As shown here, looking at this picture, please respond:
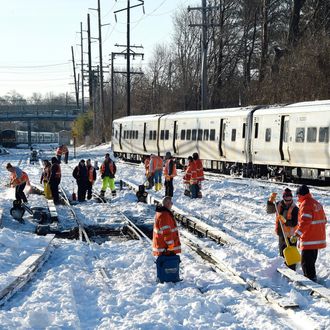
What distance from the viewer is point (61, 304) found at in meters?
9.13

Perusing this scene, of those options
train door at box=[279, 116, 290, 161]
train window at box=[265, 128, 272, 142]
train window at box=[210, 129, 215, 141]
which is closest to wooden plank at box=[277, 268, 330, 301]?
train door at box=[279, 116, 290, 161]

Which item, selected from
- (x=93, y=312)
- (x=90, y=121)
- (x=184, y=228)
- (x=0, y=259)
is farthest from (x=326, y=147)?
(x=90, y=121)

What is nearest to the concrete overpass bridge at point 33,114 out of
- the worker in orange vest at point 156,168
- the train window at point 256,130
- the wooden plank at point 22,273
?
the train window at point 256,130

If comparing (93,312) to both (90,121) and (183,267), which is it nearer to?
(183,267)

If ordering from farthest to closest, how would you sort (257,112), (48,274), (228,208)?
(257,112) → (228,208) → (48,274)

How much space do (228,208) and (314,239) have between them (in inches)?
376

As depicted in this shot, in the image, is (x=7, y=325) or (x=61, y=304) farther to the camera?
(x=61, y=304)

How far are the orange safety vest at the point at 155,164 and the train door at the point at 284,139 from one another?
4.92 metres

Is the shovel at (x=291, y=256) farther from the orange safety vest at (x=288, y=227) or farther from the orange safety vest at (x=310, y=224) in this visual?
the orange safety vest at (x=310, y=224)

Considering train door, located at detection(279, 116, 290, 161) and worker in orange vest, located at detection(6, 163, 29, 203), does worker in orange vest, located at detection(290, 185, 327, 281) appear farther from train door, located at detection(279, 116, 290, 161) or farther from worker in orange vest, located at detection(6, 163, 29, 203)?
train door, located at detection(279, 116, 290, 161)

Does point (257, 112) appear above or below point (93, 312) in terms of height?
above

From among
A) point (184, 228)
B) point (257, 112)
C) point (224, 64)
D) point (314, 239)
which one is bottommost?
point (184, 228)

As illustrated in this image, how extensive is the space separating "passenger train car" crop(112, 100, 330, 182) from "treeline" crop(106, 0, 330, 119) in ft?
23.8

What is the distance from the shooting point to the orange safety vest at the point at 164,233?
10688 mm
